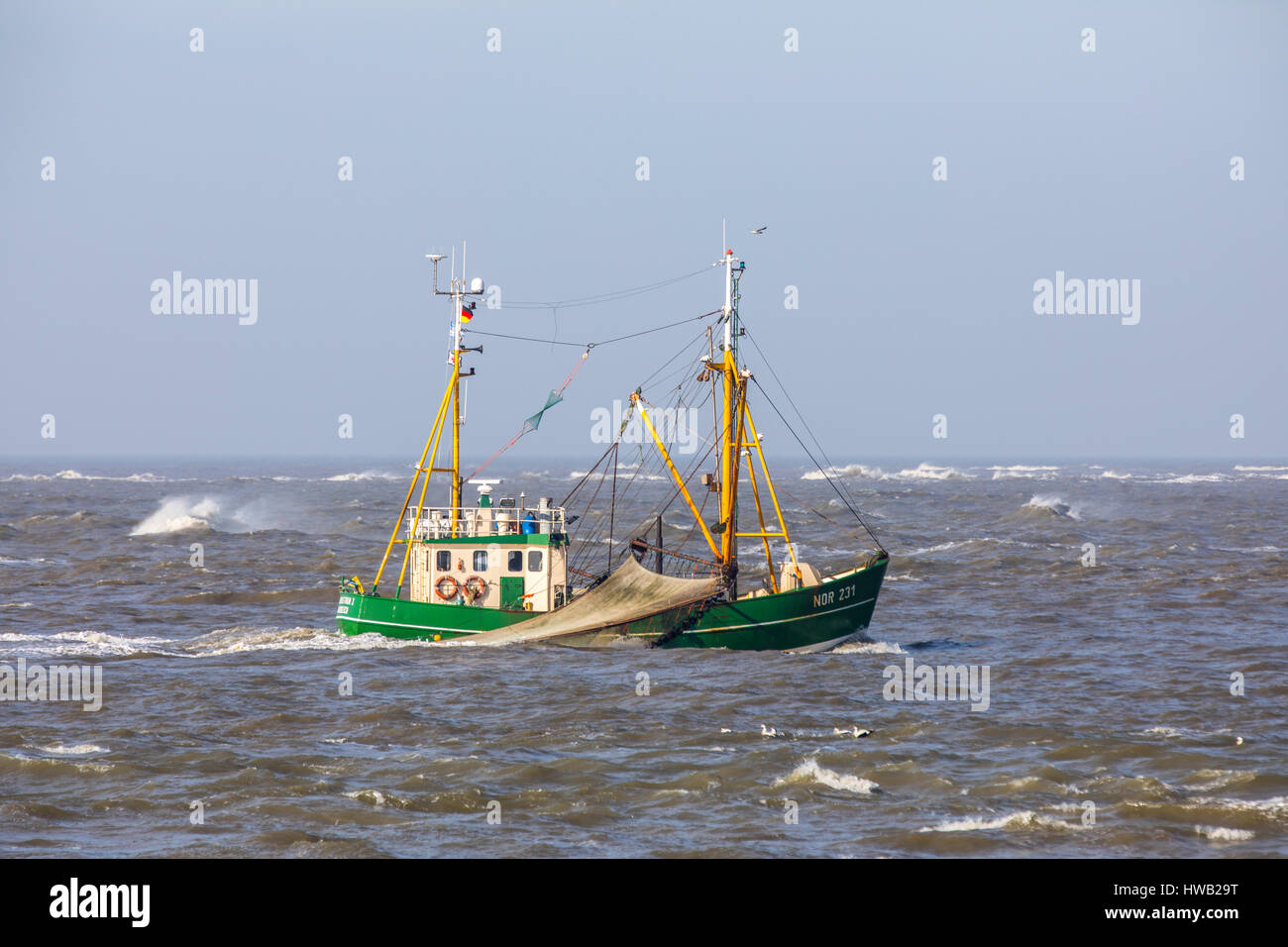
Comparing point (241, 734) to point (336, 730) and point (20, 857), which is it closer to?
point (336, 730)

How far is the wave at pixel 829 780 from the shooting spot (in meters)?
22.6

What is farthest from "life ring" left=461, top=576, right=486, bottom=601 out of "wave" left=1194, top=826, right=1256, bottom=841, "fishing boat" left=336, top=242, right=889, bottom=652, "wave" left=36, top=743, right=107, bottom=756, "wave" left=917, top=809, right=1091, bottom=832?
"wave" left=1194, top=826, right=1256, bottom=841

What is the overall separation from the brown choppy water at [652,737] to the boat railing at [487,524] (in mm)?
3391

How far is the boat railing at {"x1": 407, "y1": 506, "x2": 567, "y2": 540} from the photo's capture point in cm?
3757

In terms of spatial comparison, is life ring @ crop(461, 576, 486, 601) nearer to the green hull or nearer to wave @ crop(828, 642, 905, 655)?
the green hull

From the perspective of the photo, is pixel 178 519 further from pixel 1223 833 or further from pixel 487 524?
pixel 1223 833

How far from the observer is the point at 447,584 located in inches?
1474

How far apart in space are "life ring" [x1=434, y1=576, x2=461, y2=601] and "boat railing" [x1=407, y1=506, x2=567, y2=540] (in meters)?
1.21

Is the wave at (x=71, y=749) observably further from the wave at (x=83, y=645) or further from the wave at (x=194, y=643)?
the wave at (x=83, y=645)

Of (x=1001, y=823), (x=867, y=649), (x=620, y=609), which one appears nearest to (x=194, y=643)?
(x=620, y=609)
